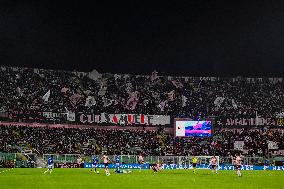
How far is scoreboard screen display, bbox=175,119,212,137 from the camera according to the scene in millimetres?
82500

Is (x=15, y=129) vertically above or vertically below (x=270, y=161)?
above

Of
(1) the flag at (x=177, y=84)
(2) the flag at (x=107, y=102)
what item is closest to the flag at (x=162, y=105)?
(1) the flag at (x=177, y=84)

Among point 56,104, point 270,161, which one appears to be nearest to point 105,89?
point 56,104

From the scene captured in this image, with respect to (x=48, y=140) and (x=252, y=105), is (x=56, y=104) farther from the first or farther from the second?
(x=252, y=105)

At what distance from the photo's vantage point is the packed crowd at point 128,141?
72.9 m

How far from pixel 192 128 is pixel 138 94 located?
12712 millimetres

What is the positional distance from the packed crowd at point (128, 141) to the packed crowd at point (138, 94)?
3.70 meters

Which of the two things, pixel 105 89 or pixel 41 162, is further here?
pixel 105 89

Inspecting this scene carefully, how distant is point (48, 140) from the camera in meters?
74.4

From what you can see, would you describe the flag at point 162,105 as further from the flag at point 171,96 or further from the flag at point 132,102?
the flag at point 132,102

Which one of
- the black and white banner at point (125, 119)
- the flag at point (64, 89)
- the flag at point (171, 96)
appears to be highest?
the flag at point (64, 89)

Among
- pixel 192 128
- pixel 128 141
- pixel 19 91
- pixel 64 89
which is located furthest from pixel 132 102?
pixel 19 91

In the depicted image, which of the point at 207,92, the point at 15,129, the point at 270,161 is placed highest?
the point at 207,92

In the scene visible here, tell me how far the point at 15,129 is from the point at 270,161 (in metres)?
40.0
